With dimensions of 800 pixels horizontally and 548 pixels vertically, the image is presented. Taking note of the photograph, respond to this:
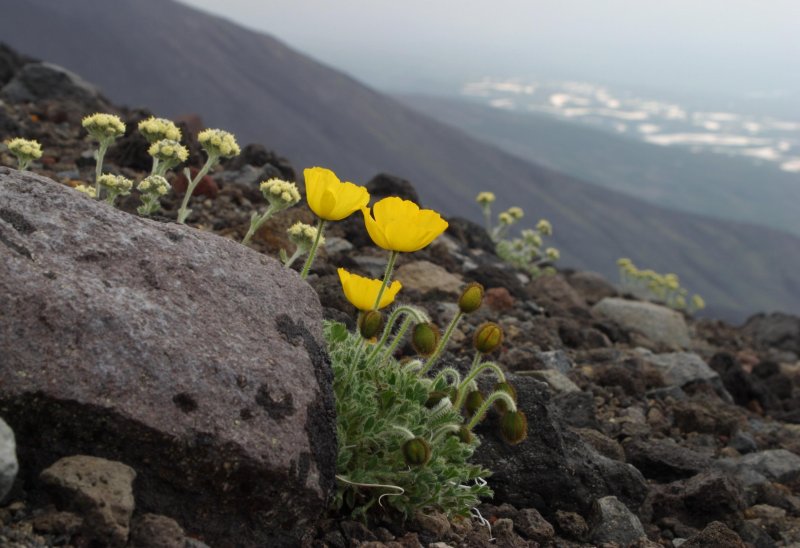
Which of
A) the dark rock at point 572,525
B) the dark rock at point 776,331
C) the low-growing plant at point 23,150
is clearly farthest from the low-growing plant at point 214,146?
the dark rock at point 776,331

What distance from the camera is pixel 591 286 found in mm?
16109

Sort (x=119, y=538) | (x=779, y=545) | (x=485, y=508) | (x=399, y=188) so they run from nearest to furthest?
(x=119, y=538) < (x=485, y=508) < (x=779, y=545) < (x=399, y=188)

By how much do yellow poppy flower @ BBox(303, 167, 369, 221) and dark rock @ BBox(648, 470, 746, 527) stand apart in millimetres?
3158

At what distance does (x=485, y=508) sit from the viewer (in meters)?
5.17

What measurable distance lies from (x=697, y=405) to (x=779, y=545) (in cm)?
236

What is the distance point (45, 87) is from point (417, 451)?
45.9 ft

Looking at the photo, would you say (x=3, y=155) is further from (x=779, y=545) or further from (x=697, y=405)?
(x=779, y=545)

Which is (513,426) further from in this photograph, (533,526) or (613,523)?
(613,523)

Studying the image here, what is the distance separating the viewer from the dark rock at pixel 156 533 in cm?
334

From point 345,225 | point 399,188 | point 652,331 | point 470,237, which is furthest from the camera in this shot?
point 470,237

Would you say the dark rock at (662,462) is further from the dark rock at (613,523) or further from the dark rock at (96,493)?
the dark rock at (96,493)

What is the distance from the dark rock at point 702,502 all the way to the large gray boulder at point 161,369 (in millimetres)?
3090

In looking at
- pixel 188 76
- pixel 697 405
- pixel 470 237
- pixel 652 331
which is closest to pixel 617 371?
pixel 697 405

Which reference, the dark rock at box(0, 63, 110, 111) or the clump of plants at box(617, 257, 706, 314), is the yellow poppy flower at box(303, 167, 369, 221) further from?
the clump of plants at box(617, 257, 706, 314)
